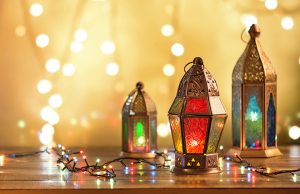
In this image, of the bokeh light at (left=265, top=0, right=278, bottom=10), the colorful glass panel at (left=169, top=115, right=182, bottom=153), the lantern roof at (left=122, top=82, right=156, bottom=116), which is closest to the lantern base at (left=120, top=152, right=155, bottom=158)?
the lantern roof at (left=122, top=82, right=156, bottom=116)

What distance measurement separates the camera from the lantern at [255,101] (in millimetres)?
1820

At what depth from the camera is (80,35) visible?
7.01 feet

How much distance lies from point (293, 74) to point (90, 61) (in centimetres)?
76

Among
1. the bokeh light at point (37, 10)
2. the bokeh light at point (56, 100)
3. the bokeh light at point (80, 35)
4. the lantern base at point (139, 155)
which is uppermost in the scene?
the bokeh light at point (37, 10)

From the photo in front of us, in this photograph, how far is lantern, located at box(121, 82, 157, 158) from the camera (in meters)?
1.84

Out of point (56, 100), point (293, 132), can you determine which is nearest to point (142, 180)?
point (56, 100)

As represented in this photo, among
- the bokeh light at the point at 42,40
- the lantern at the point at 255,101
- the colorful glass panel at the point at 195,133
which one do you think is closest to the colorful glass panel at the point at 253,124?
the lantern at the point at 255,101

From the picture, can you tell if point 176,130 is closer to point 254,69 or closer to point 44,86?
point 254,69

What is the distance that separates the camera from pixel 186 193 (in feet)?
4.52

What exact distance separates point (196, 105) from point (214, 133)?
0.30 ft

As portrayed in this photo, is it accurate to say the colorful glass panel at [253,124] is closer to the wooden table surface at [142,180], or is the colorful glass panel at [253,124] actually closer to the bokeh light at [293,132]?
the wooden table surface at [142,180]

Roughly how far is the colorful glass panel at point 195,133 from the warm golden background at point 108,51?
59 cm

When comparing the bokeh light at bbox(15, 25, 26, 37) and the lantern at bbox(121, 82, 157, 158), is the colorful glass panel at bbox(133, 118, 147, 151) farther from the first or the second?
the bokeh light at bbox(15, 25, 26, 37)

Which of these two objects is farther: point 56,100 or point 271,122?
point 56,100
